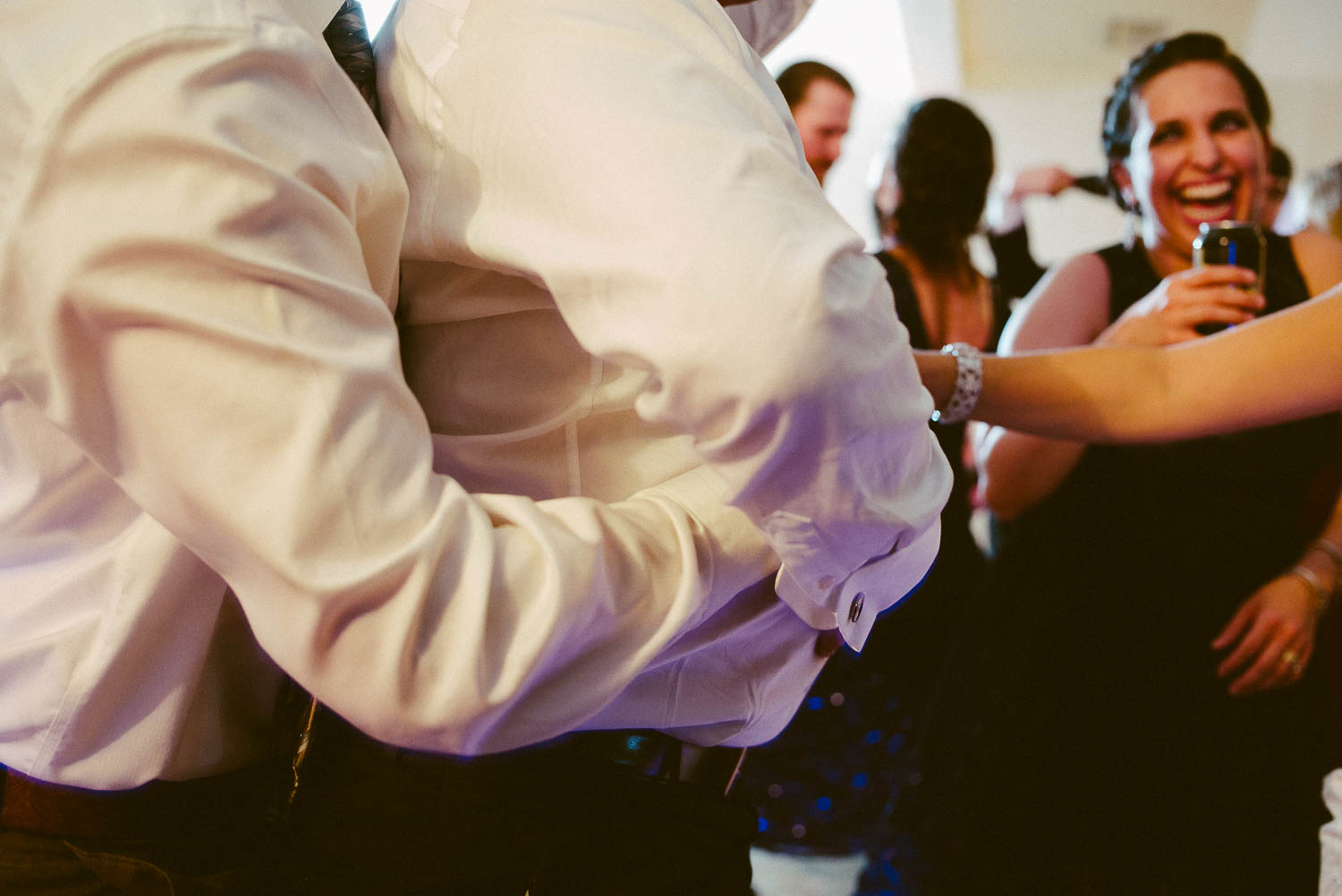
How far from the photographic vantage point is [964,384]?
893 millimetres

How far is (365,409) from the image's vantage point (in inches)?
17.5

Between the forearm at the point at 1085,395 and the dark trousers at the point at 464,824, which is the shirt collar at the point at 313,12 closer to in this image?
the dark trousers at the point at 464,824

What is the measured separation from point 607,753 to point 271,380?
1.14 ft

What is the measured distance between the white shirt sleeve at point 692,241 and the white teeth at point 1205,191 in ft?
3.90

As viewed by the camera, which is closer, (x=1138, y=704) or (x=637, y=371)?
(x=637, y=371)

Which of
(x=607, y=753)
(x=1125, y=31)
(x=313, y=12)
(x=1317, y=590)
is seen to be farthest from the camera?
(x=1125, y=31)

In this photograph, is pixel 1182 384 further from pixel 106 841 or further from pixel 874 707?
pixel 874 707

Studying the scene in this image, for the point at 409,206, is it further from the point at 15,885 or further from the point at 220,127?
the point at 15,885

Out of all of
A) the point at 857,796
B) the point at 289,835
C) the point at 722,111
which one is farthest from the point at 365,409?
the point at 857,796

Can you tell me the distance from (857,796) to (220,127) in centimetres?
231

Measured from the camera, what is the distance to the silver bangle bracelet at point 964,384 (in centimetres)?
89

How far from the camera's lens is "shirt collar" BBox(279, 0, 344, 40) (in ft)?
1.71

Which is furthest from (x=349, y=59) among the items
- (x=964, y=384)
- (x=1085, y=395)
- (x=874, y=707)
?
(x=874, y=707)

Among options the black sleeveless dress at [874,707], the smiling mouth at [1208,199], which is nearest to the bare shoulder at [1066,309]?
the smiling mouth at [1208,199]
